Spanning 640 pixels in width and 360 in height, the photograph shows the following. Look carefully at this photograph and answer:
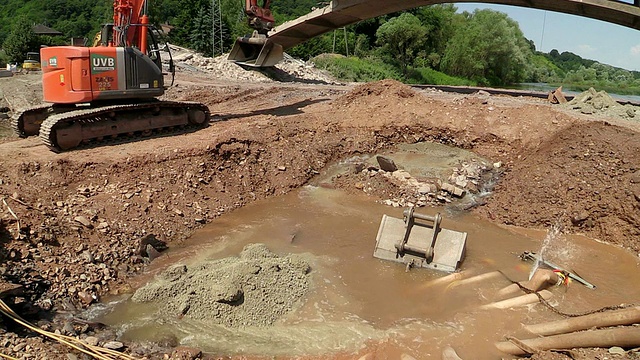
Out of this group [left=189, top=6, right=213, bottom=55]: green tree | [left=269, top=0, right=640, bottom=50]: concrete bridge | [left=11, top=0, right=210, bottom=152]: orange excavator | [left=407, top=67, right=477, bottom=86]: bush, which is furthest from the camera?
[left=407, top=67, right=477, bottom=86]: bush

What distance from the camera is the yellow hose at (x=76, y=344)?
4973 millimetres

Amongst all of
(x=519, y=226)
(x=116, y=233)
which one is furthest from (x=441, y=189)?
(x=116, y=233)

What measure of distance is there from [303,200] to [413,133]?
416cm

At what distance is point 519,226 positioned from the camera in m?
9.52

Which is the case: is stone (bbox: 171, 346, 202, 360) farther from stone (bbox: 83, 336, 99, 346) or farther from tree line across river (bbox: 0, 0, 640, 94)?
tree line across river (bbox: 0, 0, 640, 94)

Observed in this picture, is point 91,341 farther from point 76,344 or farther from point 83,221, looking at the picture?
point 83,221

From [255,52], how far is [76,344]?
20928 millimetres

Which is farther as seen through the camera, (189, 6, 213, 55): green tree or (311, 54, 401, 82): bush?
(189, 6, 213, 55): green tree

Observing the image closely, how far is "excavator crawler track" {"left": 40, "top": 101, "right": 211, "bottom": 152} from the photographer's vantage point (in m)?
9.55

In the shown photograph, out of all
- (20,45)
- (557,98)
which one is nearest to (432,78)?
(557,98)

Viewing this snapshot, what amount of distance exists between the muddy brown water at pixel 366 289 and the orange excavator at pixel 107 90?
11.3 ft

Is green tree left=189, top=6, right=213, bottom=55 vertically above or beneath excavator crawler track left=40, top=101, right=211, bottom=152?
above

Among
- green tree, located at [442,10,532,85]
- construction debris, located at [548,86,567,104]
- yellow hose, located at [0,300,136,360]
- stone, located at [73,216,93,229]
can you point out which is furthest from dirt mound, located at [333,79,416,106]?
green tree, located at [442,10,532,85]

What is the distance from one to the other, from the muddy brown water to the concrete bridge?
552 inches
